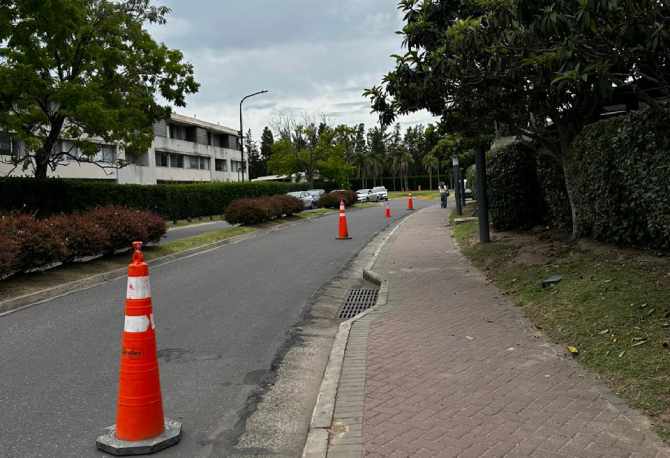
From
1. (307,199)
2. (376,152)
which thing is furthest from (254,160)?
(307,199)

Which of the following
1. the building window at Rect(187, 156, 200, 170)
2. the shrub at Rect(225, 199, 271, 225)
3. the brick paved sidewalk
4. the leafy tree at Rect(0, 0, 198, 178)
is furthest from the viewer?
the building window at Rect(187, 156, 200, 170)

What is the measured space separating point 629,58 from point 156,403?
20.0ft

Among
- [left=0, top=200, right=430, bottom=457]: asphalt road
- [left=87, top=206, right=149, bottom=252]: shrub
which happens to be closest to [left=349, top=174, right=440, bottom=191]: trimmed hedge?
[left=87, top=206, right=149, bottom=252]: shrub

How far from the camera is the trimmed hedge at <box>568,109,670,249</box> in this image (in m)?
7.48

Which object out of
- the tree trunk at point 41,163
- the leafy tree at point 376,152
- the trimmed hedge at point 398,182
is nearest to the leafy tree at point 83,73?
the tree trunk at point 41,163

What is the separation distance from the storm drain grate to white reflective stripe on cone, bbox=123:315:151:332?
4.58m

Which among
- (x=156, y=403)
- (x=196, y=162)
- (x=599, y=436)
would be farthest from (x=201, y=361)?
(x=196, y=162)

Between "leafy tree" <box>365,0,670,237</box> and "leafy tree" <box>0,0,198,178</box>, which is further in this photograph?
"leafy tree" <box>0,0,198,178</box>

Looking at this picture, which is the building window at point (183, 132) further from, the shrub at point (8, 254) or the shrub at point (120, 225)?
the shrub at point (8, 254)

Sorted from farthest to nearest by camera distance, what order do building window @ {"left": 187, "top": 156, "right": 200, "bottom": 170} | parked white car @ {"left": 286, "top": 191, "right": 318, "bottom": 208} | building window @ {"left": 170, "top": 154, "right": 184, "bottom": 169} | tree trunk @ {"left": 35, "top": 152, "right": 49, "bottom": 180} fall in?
building window @ {"left": 187, "top": 156, "right": 200, "bottom": 170}, building window @ {"left": 170, "top": 154, "right": 184, "bottom": 169}, parked white car @ {"left": 286, "top": 191, "right": 318, "bottom": 208}, tree trunk @ {"left": 35, "top": 152, "right": 49, "bottom": 180}

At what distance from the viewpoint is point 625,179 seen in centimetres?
823

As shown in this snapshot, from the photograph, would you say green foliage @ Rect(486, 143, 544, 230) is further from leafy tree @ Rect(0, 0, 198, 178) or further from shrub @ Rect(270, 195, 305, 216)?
shrub @ Rect(270, 195, 305, 216)

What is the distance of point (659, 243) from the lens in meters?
7.98

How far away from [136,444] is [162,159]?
53.1 metres
